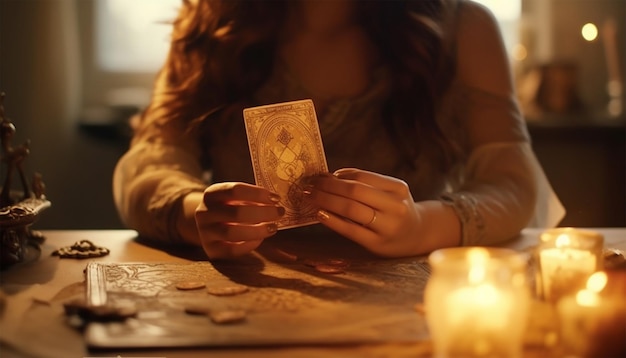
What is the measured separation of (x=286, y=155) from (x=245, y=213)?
115 millimetres

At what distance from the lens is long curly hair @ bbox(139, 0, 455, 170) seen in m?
1.60

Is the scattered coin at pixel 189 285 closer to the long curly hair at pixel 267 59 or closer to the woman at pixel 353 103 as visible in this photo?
the woman at pixel 353 103

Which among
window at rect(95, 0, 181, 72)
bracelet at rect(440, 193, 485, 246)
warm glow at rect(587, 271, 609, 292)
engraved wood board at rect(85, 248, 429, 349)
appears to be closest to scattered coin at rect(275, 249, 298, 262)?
engraved wood board at rect(85, 248, 429, 349)

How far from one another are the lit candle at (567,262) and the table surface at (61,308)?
194mm

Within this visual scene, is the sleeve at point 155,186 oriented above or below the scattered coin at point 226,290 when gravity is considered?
above

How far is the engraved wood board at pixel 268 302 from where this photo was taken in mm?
874

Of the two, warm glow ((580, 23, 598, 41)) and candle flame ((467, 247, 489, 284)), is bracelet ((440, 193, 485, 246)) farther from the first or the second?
warm glow ((580, 23, 598, 41))

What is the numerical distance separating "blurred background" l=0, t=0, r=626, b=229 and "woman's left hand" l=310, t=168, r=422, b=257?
128 centimetres

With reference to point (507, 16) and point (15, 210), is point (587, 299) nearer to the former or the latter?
point (15, 210)

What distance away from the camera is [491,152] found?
152 cm

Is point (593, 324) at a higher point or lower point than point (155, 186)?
lower

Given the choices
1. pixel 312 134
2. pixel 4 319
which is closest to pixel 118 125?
pixel 312 134

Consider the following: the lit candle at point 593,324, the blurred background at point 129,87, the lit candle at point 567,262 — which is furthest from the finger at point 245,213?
the blurred background at point 129,87

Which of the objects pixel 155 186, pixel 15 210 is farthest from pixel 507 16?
pixel 15 210
